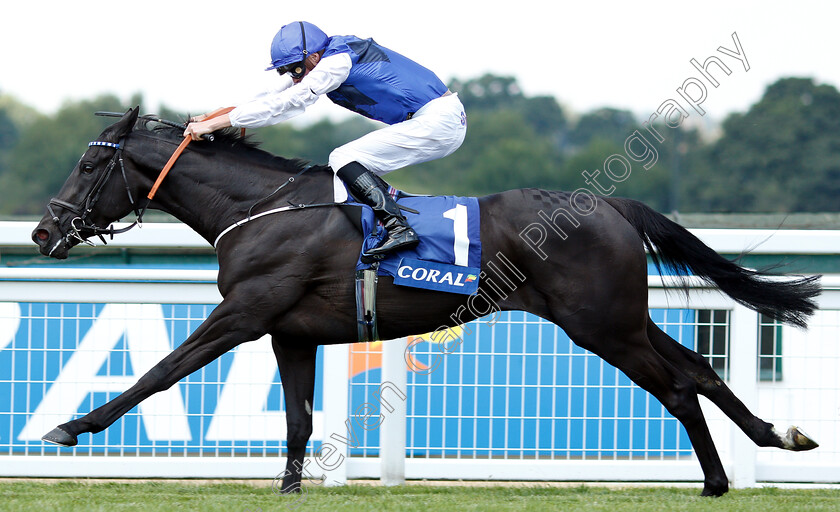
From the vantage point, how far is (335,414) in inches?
183

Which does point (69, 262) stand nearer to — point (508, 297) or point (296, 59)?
point (296, 59)

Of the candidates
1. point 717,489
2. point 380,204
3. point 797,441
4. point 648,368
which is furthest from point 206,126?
point 797,441

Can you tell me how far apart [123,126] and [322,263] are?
1085 millimetres

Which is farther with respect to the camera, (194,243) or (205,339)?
(194,243)

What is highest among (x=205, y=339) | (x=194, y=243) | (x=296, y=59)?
(x=296, y=59)

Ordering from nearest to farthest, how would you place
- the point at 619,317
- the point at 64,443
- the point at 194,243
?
the point at 64,443 < the point at 619,317 < the point at 194,243

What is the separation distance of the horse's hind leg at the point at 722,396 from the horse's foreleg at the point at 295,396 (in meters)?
1.59

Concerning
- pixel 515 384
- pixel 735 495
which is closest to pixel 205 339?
pixel 515 384

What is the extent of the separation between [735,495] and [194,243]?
3.28 m

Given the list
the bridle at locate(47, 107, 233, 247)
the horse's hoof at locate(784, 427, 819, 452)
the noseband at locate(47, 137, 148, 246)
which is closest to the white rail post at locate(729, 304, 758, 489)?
the horse's hoof at locate(784, 427, 819, 452)

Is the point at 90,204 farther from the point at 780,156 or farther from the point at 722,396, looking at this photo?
the point at 780,156

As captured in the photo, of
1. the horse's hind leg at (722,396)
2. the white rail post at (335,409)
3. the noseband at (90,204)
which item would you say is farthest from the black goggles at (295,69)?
the horse's hind leg at (722,396)

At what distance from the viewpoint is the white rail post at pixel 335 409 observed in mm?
4637

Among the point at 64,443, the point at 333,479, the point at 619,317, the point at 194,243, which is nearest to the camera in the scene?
the point at 64,443
